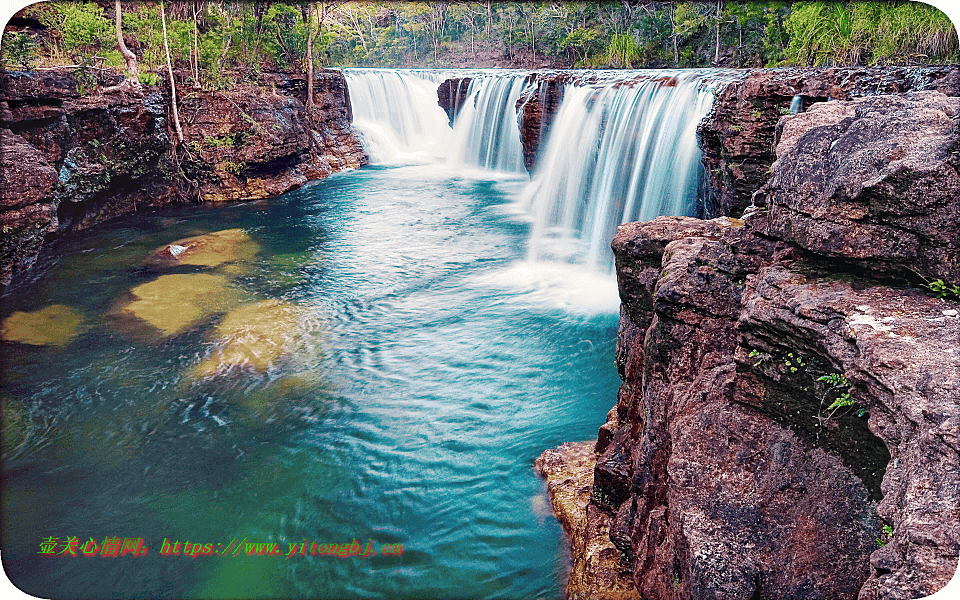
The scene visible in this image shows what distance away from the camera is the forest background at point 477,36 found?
955 cm

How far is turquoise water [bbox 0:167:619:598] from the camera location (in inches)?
193

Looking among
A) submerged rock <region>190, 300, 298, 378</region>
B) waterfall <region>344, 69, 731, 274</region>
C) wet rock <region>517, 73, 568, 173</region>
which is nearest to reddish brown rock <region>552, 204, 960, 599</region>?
submerged rock <region>190, 300, 298, 378</region>

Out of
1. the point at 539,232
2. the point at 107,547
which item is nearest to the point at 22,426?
the point at 107,547

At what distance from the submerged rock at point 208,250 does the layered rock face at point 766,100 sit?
944cm

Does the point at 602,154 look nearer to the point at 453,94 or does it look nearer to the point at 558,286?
the point at 558,286

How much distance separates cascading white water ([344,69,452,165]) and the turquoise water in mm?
12911

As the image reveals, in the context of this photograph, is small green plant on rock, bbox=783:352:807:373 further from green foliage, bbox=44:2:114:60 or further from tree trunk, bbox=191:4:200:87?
tree trunk, bbox=191:4:200:87

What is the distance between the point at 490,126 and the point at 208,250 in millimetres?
12177

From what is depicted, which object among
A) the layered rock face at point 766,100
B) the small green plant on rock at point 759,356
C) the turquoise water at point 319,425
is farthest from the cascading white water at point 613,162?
the small green plant on rock at point 759,356

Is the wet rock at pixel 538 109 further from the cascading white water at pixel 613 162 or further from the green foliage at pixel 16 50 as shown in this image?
the green foliage at pixel 16 50

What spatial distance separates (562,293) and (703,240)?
6163 millimetres

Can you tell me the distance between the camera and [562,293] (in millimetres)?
10430

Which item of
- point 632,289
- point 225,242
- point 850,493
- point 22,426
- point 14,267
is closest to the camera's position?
point 850,493

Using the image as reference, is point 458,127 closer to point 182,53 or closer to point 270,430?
point 182,53
